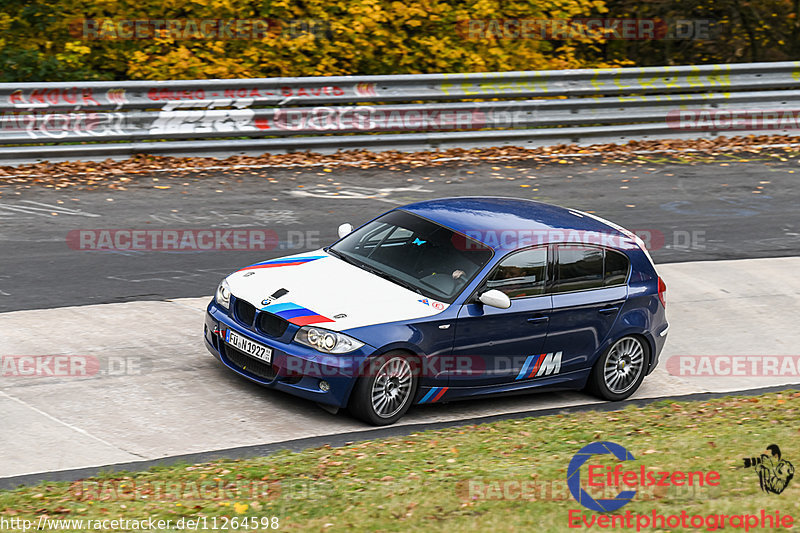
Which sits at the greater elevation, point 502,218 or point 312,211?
point 502,218

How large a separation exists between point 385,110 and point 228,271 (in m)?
6.32

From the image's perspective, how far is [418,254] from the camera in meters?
8.82

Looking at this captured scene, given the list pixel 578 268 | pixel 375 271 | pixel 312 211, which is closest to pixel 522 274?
pixel 578 268

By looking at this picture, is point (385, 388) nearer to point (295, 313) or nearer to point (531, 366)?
point (295, 313)

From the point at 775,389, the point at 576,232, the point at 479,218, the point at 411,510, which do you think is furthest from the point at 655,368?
the point at 411,510

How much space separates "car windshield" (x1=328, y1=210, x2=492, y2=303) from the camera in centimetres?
853

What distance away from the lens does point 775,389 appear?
32.0 feet

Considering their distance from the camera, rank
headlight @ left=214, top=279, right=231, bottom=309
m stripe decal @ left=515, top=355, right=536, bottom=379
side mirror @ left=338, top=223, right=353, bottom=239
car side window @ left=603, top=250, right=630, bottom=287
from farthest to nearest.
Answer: side mirror @ left=338, top=223, right=353, bottom=239 → car side window @ left=603, top=250, right=630, bottom=287 → m stripe decal @ left=515, top=355, right=536, bottom=379 → headlight @ left=214, top=279, right=231, bottom=309

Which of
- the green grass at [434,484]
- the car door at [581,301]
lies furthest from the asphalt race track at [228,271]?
the green grass at [434,484]

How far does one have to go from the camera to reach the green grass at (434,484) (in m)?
5.95

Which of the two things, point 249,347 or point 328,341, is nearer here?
point 328,341

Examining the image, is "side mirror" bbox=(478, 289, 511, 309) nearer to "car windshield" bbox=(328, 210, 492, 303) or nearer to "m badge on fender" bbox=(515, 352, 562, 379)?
"car windshield" bbox=(328, 210, 492, 303)

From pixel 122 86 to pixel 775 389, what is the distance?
10290 millimetres

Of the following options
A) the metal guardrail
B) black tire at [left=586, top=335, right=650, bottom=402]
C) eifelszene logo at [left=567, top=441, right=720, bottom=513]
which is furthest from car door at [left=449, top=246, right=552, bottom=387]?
the metal guardrail
